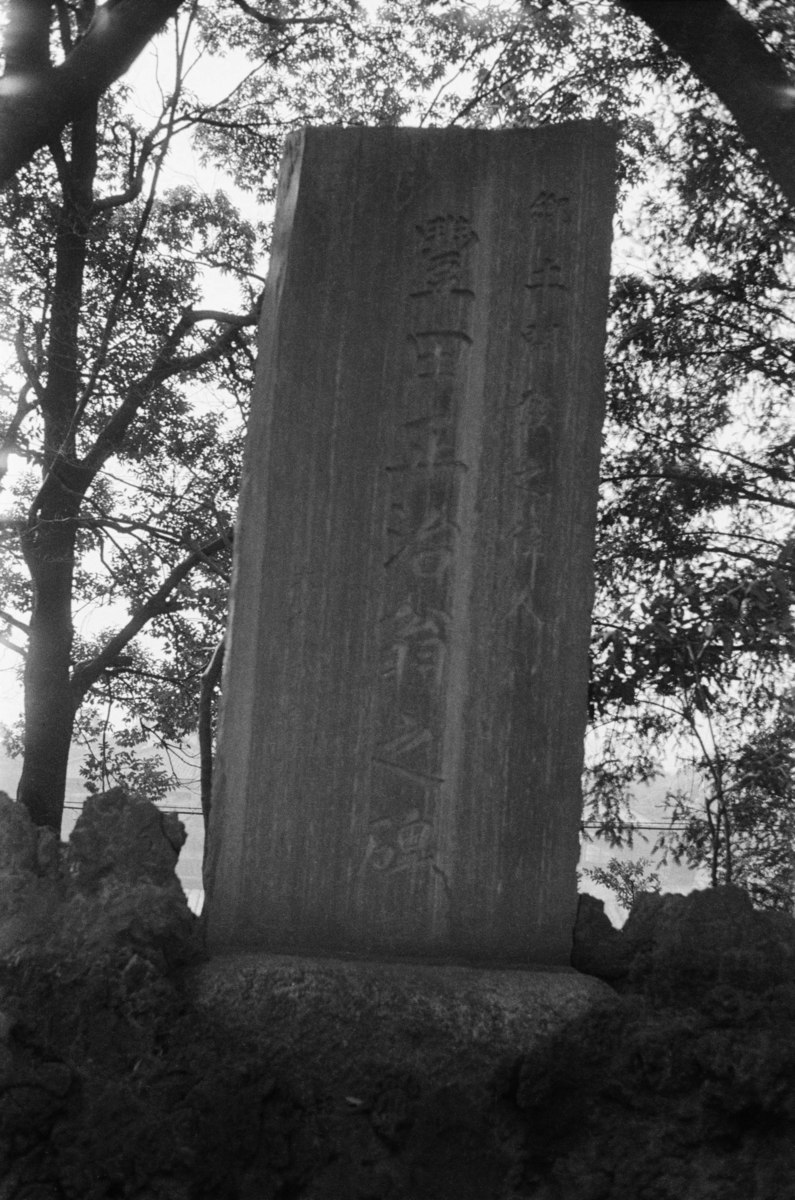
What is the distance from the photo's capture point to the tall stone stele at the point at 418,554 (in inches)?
131

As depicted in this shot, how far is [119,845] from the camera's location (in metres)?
3.23

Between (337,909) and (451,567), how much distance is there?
3.40ft

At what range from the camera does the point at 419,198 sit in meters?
3.72

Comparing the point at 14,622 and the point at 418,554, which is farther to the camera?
the point at 14,622

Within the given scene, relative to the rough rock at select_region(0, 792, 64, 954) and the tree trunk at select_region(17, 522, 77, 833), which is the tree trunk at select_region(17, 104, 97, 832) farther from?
the rough rock at select_region(0, 792, 64, 954)

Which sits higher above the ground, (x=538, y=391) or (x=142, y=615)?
(x=142, y=615)

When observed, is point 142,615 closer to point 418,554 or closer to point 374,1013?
point 418,554

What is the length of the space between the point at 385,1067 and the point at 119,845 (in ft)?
3.06

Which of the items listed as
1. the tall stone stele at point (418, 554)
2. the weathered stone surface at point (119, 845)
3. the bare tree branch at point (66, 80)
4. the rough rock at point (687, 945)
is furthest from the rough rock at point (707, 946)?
the bare tree branch at point (66, 80)

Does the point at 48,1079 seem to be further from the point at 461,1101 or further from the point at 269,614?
the point at 269,614

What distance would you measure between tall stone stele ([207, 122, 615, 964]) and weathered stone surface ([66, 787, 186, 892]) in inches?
6.7

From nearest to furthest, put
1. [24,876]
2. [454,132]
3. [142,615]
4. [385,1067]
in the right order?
[385,1067] → [24,876] → [454,132] → [142,615]

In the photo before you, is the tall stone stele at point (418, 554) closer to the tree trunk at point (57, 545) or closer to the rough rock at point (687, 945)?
the rough rock at point (687, 945)

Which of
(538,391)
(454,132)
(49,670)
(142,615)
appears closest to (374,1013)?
(538,391)
